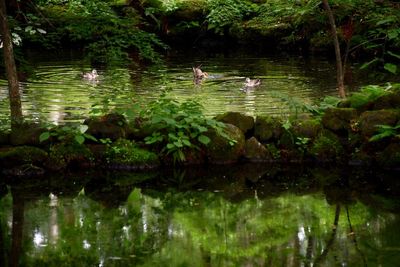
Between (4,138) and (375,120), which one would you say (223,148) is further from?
(4,138)

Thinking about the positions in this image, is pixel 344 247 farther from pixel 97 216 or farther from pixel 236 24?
pixel 236 24

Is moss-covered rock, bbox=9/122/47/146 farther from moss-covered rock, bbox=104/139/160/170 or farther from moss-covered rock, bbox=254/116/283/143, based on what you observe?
moss-covered rock, bbox=254/116/283/143

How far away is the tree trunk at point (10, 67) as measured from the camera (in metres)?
8.77

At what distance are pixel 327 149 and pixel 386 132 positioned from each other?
910 millimetres

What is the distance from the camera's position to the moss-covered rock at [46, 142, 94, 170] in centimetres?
886

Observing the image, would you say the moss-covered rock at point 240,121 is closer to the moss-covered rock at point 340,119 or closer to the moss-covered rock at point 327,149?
the moss-covered rock at point 327,149

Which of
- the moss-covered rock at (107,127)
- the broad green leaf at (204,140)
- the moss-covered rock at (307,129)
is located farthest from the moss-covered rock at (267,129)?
the moss-covered rock at (107,127)

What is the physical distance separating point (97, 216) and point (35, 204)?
864mm

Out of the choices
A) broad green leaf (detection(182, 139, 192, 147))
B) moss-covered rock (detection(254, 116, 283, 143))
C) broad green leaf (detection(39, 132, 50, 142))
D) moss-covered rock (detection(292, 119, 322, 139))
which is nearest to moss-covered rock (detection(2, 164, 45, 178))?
broad green leaf (detection(39, 132, 50, 142))

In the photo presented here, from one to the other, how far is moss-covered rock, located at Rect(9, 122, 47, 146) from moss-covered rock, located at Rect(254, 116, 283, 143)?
3.16 m

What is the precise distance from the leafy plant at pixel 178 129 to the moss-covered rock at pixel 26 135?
1548 mm

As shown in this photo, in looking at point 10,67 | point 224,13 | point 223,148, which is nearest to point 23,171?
point 10,67

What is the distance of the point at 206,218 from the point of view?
6918 millimetres

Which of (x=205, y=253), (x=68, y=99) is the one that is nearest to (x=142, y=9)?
(x=68, y=99)
